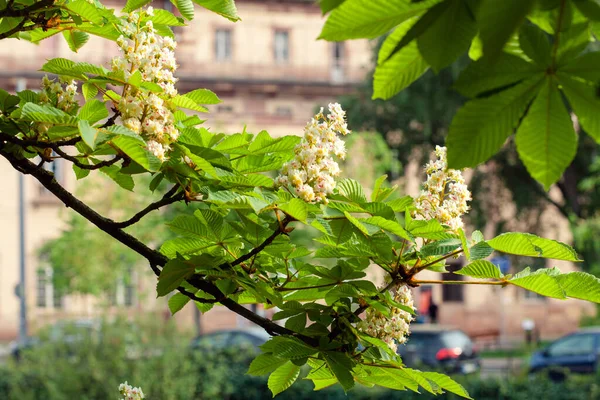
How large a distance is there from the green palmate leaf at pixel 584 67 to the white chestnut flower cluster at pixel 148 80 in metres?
1.16

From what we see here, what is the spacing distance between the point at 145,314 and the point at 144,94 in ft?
39.6

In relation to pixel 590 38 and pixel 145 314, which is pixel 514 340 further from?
pixel 590 38

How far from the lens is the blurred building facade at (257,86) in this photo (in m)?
35.8

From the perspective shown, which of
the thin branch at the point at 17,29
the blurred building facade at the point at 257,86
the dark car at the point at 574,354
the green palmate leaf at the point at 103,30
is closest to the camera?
the green palmate leaf at the point at 103,30

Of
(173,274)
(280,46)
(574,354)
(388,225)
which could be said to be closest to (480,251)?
(388,225)

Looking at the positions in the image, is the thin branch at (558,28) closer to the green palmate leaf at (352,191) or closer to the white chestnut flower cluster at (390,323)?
the green palmate leaf at (352,191)

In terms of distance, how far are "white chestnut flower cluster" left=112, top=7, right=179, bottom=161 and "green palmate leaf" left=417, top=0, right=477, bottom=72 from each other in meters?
1.06

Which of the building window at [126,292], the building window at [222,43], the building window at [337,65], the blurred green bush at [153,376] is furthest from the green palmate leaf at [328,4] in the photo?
the building window at [222,43]

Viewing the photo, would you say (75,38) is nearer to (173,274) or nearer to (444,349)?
(173,274)

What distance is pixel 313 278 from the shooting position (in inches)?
100

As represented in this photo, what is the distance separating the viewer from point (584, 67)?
119 centimetres

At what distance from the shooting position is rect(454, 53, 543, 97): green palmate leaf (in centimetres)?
118

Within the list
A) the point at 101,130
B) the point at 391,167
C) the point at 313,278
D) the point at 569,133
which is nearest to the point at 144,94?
the point at 101,130

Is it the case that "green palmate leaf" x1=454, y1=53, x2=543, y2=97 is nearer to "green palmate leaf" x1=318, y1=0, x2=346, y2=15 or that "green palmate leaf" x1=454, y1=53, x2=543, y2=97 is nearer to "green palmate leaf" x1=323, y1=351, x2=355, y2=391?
"green palmate leaf" x1=318, y1=0, x2=346, y2=15
